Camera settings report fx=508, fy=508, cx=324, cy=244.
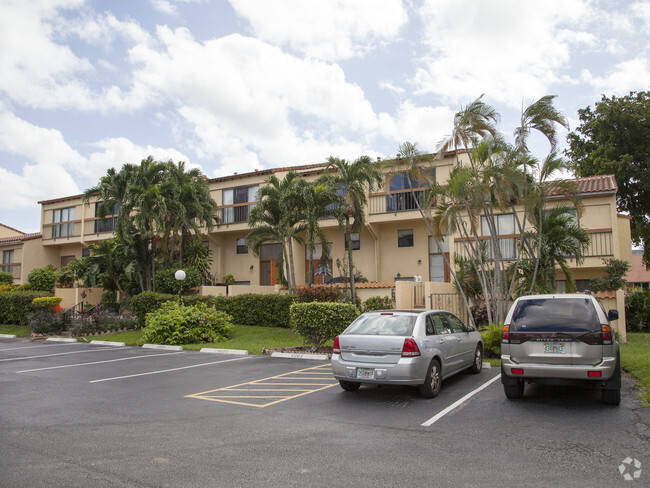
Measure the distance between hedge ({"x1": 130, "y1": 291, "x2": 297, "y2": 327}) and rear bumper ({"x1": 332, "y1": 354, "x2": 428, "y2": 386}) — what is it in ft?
40.6

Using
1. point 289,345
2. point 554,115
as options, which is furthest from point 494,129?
point 289,345

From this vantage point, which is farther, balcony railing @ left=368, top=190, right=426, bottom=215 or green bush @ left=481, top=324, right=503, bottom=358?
balcony railing @ left=368, top=190, right=426, bottom=215

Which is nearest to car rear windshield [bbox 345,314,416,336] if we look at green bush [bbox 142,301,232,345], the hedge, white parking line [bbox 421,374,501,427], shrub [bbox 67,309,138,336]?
white parking line [bbox 421,374,501,427]

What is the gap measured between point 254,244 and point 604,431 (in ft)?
58.2

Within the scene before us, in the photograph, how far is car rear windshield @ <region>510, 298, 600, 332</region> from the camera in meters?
7.56

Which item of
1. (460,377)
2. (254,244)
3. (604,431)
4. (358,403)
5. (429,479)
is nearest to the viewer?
(429,479)

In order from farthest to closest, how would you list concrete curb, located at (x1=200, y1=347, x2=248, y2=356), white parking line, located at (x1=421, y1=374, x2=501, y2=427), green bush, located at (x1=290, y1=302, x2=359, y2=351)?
concrete curb, located at (x1=200, y1=347, x2=248, y2=356)
green bush, located at (x1=290, y1=302, x2=359, y2=351)
white parking line, located at (x1=421, y1=374, x2=501, y2=427)

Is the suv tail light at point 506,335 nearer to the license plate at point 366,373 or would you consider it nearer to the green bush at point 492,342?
the license plate at point 366,373

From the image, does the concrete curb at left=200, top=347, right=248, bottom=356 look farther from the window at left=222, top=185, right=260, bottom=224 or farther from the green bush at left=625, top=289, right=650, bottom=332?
the green bush at left=625, top=289, right=650, bottom=332

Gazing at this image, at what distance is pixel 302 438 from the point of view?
19.8ft

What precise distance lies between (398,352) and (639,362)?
19.6ft

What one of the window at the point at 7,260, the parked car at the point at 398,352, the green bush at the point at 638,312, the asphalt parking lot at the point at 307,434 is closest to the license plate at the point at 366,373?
the parked car at the point at 398,352

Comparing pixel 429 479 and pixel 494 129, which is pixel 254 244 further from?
pixel 429 479

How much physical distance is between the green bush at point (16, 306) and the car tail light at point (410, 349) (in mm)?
23232
